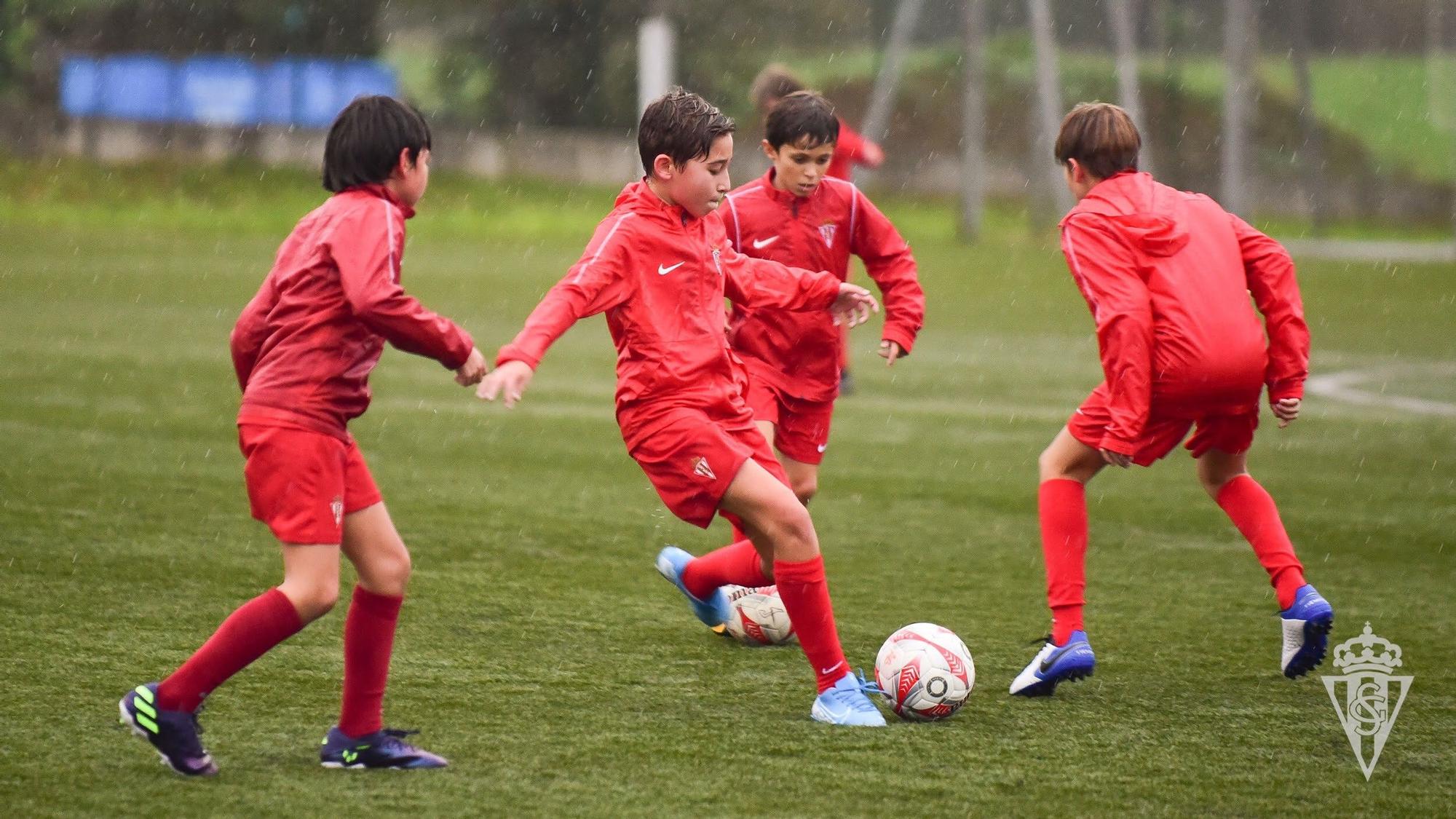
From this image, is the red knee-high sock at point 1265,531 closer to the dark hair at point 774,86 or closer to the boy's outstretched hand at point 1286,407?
the boy's outstretched hand at point 1286,407

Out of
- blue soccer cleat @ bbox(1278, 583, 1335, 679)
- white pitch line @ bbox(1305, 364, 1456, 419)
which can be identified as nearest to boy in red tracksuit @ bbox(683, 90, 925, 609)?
blue soccer cleat @ bbox(1278, 583, 1335, 679)

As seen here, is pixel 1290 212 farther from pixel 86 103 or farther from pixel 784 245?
pixel 784 245

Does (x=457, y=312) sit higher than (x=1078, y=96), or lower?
lower

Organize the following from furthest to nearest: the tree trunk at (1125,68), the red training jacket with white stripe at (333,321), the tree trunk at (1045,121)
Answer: the tree trunk at (1125,68)
the tree trunk at (1045,121)
the red training jacket with white stripe at (333,321)

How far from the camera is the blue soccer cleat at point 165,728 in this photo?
381 cm

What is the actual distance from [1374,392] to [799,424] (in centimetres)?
767

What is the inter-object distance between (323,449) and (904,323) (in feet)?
7.31

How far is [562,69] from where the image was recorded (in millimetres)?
38125

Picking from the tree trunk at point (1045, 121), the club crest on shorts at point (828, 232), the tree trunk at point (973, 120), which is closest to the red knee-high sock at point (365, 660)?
the club crest on shorts at point (828, 232)

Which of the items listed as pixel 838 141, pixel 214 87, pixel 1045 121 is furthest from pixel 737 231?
pixel 214 87

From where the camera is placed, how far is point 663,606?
19.3ft

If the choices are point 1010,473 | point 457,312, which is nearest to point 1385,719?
point 1010,473

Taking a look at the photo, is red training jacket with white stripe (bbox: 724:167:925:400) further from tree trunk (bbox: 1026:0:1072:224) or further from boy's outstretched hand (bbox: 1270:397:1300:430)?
tree trunk (bbox: 1026:0:1072:224)

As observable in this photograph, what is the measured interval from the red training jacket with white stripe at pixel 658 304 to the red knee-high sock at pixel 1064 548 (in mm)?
1020
